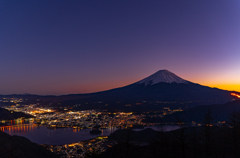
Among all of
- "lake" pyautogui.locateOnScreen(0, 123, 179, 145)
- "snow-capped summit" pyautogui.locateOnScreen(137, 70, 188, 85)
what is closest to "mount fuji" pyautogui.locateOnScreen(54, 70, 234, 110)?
"snow-capped summit" pyautogui.locateOnScreen(137, 70, 188, 85)

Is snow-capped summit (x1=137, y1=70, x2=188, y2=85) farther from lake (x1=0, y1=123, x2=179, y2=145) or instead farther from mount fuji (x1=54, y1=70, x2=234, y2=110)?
lake (x1=0, y1=123, x2=179, y2=145)

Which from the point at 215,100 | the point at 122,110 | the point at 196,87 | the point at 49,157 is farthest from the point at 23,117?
the point at 196,87

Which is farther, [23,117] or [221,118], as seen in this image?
[23,117]

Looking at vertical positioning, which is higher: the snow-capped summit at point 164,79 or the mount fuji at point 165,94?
the snow-capped summit at point 164,79

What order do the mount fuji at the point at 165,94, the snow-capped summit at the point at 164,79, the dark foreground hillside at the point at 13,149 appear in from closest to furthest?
1. the dark foreground hillside at the point at 13,149
2. the mount fuji at the point at 165,94
3. the snow-capped summit at the point at 164,79

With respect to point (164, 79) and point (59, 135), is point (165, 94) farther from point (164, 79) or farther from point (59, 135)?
point (59, 135)

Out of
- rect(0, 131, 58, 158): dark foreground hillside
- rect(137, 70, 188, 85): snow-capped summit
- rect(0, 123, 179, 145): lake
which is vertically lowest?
rect(0, 123, 179, 145): lake

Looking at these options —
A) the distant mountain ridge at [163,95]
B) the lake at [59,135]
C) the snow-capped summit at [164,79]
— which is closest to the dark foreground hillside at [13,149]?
the lake at [59,135]

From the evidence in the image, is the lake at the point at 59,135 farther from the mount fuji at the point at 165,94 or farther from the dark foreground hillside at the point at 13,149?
the mount fuji at the point at 165,94

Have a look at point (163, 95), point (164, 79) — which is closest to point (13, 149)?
point (163, 95)

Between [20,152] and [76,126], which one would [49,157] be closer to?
[20,152]

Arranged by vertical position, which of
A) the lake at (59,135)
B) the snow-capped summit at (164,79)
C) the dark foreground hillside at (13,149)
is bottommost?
the lake at (59,135)
